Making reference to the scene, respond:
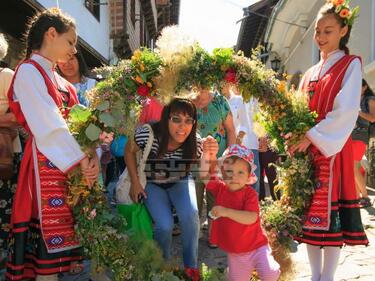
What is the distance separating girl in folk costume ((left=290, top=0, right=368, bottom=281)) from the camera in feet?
9.66

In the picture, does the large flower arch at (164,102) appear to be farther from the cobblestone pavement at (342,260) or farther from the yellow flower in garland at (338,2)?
the yellow flower in garland at (338,2)

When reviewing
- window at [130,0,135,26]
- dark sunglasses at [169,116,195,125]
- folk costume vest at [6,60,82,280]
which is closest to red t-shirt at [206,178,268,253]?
dark sunglasses at [169,116,195,125]

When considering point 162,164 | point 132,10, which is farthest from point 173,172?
point 132,10

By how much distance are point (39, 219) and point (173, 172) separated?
1128mm

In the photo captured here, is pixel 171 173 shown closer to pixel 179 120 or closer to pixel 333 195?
pixel 179 120

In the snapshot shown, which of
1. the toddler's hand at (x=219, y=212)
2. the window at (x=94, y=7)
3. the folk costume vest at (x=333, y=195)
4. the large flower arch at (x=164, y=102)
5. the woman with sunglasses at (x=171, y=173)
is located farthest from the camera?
the window at (x=94, y=7)

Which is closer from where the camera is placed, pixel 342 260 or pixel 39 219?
pixel 39 219

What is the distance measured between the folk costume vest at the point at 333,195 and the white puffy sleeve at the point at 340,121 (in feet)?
0.22

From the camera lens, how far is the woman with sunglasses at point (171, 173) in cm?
313

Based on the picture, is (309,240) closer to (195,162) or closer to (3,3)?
(195,162)

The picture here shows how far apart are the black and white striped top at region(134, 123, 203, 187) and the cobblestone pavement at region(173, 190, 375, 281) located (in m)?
0.68

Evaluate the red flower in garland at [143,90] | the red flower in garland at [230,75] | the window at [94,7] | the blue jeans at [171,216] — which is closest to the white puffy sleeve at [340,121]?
the red flower in garland at [230,75]

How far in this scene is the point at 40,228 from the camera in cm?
266

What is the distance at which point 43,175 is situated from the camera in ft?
8.73
